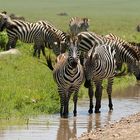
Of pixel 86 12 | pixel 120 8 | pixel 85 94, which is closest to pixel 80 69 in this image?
pixel 85 94

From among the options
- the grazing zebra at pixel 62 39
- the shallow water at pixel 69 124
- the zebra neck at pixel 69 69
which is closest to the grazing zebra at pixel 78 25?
the grazing zebra at pixel 62 39

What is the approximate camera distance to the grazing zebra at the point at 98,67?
1516 centimetres

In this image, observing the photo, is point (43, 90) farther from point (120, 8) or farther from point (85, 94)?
point (120, 8)

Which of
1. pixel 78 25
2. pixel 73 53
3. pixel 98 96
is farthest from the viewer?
pixel 78 25

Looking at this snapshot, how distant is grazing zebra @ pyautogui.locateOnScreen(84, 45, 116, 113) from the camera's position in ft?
49.8

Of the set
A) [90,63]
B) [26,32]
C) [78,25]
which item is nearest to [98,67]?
[90,63]

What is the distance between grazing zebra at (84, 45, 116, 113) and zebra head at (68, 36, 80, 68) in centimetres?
131

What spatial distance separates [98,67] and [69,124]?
272 centimetres

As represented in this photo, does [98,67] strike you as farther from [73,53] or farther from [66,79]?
[73,53]

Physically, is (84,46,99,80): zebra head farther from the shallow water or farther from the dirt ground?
the dirt ground

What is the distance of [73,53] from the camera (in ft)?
44.8

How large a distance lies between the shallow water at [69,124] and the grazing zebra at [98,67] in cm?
47

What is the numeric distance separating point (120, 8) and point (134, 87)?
4838cm

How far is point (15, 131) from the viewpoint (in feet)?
38.8
